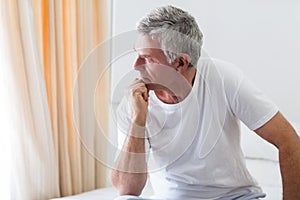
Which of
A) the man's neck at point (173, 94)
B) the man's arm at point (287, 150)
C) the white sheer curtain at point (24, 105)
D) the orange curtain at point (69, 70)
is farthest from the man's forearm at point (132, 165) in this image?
the white sheer curtain at point (24, 105)

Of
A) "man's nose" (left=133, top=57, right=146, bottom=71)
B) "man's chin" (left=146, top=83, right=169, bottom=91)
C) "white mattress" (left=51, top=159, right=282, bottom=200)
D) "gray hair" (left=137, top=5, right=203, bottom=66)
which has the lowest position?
"white mattress" (left=51, top=159, right=282, bottom=200)

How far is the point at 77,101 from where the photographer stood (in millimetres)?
2229

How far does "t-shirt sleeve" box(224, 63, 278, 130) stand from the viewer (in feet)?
4.97

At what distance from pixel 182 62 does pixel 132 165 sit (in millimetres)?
356

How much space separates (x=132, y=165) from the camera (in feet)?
5.20

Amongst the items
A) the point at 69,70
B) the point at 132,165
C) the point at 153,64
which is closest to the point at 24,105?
the point at 69,70

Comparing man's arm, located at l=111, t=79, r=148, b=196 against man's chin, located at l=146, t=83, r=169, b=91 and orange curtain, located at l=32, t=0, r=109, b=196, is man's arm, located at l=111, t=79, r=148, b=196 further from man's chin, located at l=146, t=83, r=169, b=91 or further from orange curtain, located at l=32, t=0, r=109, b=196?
orange curtain, located at l=32, t=0, r=109, b=196

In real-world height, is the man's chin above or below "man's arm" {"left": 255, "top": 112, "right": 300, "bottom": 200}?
above

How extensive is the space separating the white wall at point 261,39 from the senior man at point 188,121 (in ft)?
2.64

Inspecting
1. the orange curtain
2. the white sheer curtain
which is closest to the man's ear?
the orange curtain

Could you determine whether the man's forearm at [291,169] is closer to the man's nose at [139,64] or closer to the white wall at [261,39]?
the man's nose at [139,64]

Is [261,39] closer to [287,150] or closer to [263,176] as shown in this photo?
[263,176]

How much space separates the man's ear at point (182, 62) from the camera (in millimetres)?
1514

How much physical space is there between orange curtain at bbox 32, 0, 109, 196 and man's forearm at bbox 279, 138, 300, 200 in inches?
33.7
